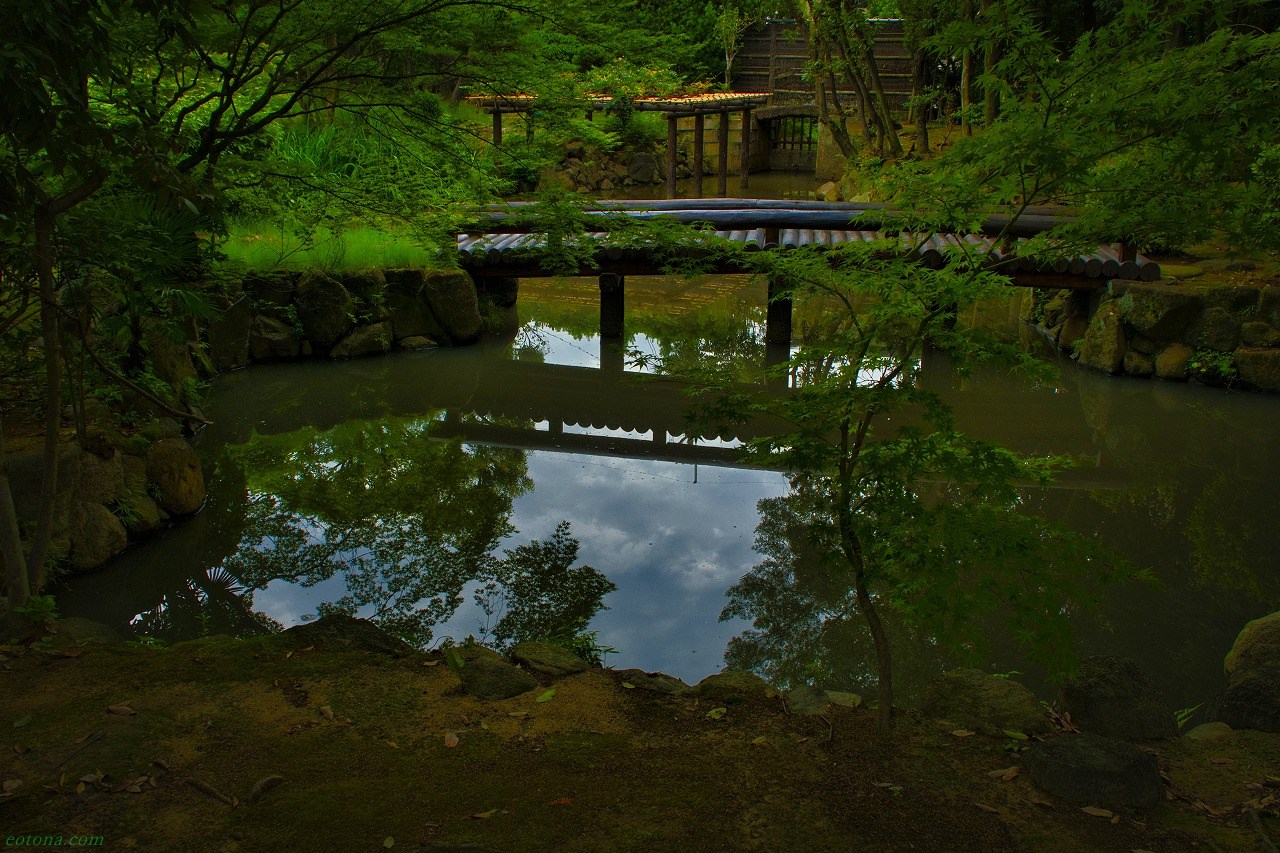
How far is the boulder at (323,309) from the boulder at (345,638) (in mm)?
6292

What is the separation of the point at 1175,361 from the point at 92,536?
8.81 meters

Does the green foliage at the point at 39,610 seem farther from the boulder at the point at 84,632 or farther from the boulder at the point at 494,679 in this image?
the boulder at the point at 494,679

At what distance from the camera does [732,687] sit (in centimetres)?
335

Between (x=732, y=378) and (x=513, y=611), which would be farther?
(x=513, y=611)

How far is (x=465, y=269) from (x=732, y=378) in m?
7.39

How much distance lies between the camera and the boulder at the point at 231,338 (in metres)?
8.62

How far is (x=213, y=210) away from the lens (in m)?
2.54

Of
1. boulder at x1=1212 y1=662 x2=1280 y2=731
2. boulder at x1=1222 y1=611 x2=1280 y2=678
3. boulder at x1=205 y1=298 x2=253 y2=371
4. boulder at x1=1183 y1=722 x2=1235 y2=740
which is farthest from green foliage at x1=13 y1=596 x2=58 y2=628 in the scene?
boulder at x1=205 y1=298 x2=253 y2=371

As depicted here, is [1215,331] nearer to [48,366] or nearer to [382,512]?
[382,512]

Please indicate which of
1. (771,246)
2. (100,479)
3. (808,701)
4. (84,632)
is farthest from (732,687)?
(771,246)

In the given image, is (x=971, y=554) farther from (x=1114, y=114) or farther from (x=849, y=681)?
(x=849, y=681)

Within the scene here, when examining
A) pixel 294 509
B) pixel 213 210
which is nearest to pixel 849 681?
pixel 213 210

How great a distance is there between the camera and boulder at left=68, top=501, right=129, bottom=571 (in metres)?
4.61

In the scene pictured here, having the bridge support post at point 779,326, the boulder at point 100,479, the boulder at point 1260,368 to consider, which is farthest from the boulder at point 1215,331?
the boulder at point 100,479
